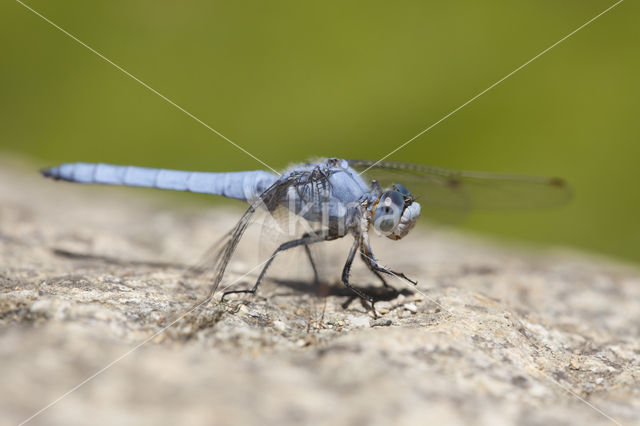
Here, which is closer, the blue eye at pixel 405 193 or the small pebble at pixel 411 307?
the small pebble at pixel 411 307

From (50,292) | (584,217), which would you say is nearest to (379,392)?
(50,292)

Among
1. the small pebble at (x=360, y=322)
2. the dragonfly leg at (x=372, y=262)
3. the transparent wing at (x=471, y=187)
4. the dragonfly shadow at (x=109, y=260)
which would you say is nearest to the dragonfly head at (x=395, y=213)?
the dragonfly leg at (x=372, y=262)

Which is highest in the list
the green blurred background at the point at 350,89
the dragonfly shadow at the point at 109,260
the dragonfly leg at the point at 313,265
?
the green blurred background at the point at 350,89

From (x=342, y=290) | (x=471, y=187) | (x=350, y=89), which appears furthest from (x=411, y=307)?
(x=350, y=89)

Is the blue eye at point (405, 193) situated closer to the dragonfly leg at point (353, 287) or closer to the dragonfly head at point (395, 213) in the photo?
the dragonfly head at point (395, 213)

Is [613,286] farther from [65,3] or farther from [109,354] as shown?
[65,3]
